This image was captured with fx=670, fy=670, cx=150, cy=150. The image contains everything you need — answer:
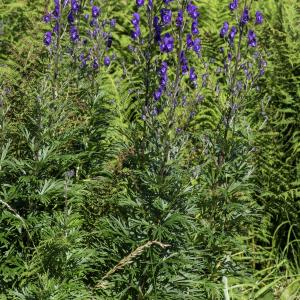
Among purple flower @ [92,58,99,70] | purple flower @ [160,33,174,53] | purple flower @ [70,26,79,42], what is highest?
purple flower @ [160,33,174,53]

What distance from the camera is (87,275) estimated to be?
4363 mm

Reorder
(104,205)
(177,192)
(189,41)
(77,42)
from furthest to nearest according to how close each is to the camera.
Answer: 1. (77,42)
2. (104,205)
3. (189,41)
4. (177,192)

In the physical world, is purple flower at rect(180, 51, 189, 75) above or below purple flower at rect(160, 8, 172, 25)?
below

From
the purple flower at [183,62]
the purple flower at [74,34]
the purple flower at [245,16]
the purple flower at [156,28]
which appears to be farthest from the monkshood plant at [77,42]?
the purple flower at [245,16]

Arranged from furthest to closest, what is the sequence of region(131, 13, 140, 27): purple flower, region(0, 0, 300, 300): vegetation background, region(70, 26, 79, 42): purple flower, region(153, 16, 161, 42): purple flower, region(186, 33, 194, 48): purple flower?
region(70, 26, 79, 42): purple flower, region(131, 13, 140, 27): purple flower, region(153, 16, 161, 42): purple flower, region(186, 33, 194, 48): purple flower, region(0, 0, 300, 300): vegetation background

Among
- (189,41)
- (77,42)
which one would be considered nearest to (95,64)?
(77,42)

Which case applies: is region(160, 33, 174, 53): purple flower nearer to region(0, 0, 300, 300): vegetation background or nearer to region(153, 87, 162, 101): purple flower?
region(153, 87, 162, 101): purple flower

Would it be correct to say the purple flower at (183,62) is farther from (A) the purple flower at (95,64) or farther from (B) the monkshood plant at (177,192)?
(A) the purple flower at (95,64)

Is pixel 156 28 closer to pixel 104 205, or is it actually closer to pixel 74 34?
pixel 74 34

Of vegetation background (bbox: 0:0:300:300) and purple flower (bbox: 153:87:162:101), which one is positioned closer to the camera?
vegetation background (bbox: 0:0:300:300)

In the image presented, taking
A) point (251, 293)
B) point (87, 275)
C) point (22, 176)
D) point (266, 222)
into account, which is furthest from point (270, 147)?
point (22, 176)

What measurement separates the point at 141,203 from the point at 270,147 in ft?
7.29

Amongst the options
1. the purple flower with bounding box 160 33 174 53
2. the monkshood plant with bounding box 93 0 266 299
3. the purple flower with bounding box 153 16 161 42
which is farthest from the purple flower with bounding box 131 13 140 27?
the purple flower with bounding box 160 33 174 53

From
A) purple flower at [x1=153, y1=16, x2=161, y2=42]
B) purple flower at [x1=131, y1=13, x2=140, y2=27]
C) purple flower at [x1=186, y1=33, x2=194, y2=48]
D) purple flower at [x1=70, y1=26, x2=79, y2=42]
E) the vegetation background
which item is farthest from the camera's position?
purple flower at [x1=70, y1=26, x2=79, y2=42]
